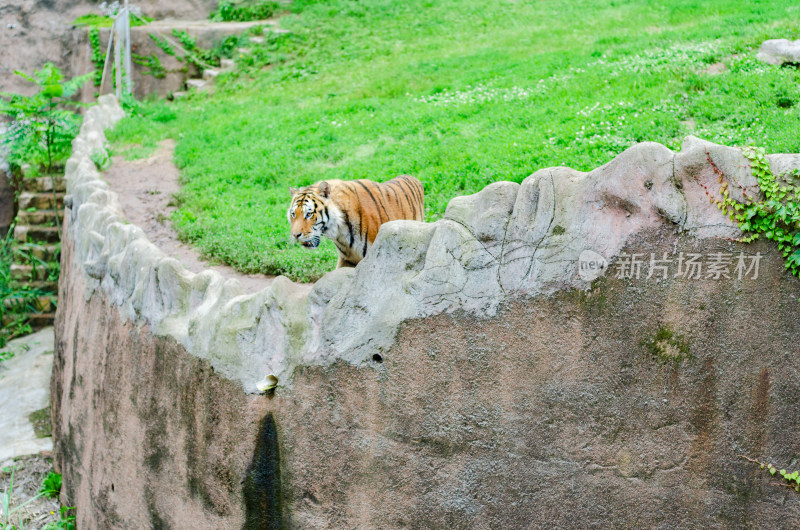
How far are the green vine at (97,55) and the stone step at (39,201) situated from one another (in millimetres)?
4980

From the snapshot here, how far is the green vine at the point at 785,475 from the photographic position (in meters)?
3.65

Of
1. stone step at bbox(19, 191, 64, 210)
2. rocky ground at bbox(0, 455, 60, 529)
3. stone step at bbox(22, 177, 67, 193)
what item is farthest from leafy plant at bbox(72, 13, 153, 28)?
rocky ground at bbox(0, 455, 60, 529)

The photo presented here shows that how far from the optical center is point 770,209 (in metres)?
3.56

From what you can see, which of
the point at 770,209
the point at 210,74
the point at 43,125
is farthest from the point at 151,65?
the point at 770,209

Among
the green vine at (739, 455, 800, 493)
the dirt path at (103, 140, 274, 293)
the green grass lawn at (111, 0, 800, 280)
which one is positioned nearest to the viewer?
the green vine at (739, 455, 800, 493)

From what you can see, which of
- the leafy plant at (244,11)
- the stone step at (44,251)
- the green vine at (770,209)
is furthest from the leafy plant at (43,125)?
the green vine at (770,209)

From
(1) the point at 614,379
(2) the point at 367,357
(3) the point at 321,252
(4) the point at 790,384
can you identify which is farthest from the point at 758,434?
(3) the point at 321,252

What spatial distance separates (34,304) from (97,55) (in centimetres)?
702

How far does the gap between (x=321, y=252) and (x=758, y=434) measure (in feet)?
16.9

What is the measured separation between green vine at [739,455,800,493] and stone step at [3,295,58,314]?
10389 millimetres

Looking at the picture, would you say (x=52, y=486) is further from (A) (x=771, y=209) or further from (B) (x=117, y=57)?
(B) (x=117, y=57)

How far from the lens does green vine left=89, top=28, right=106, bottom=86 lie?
16.6 meters

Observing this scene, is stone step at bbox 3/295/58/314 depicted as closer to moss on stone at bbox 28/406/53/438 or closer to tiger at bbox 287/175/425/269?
moss on stone at bbox 28/406/53/438

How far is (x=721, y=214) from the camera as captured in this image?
3652mm
